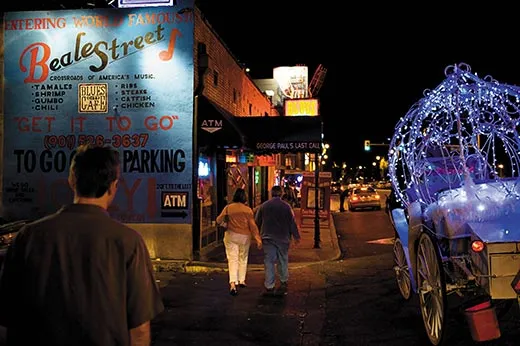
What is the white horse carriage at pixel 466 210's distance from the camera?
16.0 feet

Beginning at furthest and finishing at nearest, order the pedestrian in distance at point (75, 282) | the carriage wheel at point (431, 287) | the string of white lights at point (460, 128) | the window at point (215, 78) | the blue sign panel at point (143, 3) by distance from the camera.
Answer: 1. the window at point (215, 78)
2. the blue sign panel at point (143, 3)
3. the string of white lights at point (460, 128)
4. the carriage wheel at point (431, 287)
5. the pedestrian in distance at point (75, 282)

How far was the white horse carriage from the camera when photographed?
16.0 ft

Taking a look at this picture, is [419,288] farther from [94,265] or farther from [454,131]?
[94,265]

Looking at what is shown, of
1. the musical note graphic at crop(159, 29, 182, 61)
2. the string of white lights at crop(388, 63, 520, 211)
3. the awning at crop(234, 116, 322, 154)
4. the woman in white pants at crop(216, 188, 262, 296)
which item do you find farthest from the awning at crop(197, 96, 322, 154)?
the string of white lights at crop(388, 63, 520, 211)

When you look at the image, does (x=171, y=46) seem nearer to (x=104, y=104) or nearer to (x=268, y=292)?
(x=104, y=104)

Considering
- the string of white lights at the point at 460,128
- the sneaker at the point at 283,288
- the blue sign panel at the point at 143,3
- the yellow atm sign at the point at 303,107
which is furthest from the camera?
the yellow atm sign at the point at 303,107

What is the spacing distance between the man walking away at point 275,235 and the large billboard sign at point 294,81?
24269 mm

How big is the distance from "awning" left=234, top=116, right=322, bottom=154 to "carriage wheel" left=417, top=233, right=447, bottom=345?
27.2ft

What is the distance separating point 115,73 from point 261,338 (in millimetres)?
7992

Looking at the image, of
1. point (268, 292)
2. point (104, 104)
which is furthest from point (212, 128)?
point (268, 292)

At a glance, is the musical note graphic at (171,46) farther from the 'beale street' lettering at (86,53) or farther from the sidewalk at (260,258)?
the sidewalk at (260,258)

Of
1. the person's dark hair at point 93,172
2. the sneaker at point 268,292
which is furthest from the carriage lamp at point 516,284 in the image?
the sneaker at point 268,292

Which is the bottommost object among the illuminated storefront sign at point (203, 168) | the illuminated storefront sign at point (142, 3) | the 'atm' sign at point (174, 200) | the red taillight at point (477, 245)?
the red taillight at point (477, 245)

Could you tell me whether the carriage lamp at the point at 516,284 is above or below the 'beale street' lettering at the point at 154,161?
below
